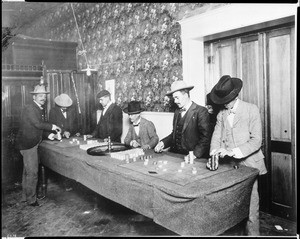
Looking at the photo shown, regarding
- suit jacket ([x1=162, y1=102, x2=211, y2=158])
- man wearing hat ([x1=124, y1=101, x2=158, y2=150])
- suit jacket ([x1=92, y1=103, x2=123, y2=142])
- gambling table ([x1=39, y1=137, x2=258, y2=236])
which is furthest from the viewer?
suit jacket ([x1=92, y1=103, x2=123, y2=142])

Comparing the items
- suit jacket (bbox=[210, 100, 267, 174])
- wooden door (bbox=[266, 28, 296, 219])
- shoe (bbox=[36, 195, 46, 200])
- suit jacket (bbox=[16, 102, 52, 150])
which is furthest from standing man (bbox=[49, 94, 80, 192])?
wooden door (bbox=[266, 28, 296, 219])

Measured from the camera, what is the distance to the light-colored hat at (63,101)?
6363 millimetres

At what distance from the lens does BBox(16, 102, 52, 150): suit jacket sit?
15.3 feet

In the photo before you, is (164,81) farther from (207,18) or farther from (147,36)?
(207,18)

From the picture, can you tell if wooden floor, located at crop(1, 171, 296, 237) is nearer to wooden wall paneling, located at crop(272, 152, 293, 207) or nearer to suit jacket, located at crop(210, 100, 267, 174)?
wooden wall paneling, located at crop(272, 152, 293, 207)

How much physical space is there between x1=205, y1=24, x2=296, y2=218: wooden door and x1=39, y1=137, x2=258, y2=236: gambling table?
1407 millimetres

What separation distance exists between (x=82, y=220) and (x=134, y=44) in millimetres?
3702

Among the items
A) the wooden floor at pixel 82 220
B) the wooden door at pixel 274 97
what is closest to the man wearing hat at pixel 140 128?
the wooden floor at pixel 82 220

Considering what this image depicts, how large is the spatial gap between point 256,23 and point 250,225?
2545 mm

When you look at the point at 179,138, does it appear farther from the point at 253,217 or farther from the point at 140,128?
the point at 253,217

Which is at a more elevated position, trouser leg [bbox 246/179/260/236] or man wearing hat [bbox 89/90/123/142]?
man wearing hat [bbox 89/90/123/142]

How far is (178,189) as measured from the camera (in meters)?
2.30

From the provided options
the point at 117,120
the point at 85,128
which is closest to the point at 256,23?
the point at 117,120

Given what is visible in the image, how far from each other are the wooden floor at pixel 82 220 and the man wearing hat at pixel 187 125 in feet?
3.51
